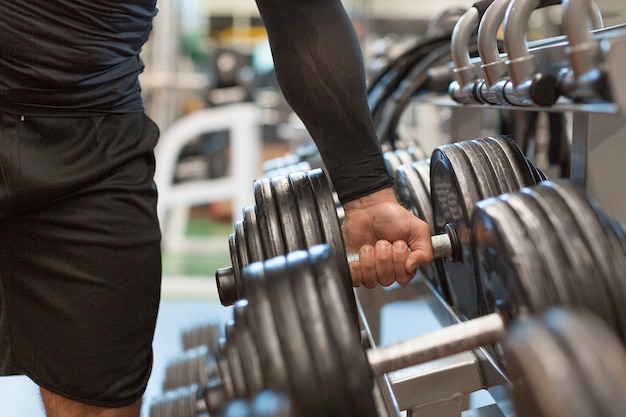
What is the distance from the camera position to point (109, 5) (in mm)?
966

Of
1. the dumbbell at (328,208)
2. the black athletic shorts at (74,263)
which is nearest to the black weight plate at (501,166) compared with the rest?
the dumbbell at (328,208)

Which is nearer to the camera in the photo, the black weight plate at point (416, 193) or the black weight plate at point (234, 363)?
the black weight plate at point (234, 363)

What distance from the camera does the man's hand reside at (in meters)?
0.90

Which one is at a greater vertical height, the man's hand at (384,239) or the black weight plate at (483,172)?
the black weight plate at (483,172)

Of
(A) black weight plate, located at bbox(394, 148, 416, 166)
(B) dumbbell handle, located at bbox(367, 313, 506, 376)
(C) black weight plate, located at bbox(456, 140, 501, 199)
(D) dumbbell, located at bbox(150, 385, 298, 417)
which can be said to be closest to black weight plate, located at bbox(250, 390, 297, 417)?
Answer: (D) dumbbell, located at bbox(150, 385, 298, 417)

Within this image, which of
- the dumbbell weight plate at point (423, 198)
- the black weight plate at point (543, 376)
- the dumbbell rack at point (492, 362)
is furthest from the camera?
the dumbbell weight plate at point (423, 198)

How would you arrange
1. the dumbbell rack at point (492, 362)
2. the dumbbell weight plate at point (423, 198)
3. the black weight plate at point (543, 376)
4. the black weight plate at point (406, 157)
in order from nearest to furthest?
the black weight plate at point (543, 376)
the dumbbell rack at point (492, 362)
the dumbbell weight plate at point (423, 198)
the black weight plate at point (406, 157)

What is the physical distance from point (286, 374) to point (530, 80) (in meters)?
0.46

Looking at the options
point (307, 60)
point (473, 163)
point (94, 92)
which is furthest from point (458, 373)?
point (94, 92)

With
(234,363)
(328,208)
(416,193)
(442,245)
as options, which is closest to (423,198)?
(416,193)

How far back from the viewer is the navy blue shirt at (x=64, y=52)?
0.93 m

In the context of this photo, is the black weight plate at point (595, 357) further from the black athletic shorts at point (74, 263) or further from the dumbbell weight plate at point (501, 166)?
the black athletic shorts at point (74, 263)

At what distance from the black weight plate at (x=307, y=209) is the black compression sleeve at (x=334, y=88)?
0.18 ft

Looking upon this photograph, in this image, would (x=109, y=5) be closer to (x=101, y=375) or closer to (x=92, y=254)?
(x=92, y=254)
